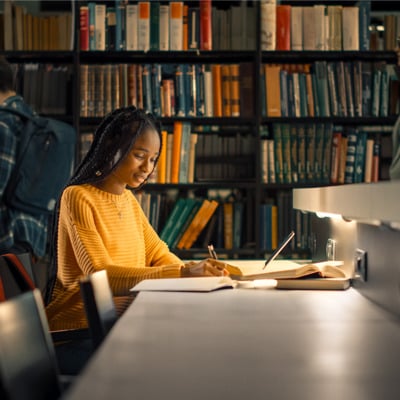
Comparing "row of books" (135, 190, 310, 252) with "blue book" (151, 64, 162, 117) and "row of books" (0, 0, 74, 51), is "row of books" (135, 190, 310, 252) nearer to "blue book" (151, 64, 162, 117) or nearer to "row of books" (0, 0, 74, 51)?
"blue book" (151, 64, 162, 117)

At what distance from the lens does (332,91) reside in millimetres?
4242

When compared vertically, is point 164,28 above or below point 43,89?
above

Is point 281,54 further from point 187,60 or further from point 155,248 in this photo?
point 155,248

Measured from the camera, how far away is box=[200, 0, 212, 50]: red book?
13.7 feet

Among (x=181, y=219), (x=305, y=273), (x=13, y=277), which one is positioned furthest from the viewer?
(x=181, y=219)

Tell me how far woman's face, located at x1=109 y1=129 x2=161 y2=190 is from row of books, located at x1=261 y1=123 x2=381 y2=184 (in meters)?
1.75

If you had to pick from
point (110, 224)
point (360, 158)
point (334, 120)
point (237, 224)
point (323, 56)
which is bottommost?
point (237, 224)

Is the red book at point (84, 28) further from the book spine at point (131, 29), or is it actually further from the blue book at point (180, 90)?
the blue book at point (180, 90)

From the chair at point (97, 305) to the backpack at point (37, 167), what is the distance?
1550 millimetres

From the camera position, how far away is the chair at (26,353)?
3.43ft

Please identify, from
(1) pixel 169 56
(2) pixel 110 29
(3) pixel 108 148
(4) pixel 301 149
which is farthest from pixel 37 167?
(4) pixel 301 149

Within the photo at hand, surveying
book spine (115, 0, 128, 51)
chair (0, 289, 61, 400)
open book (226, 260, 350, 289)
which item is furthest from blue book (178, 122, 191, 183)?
chair (0, 289, 61, 400)

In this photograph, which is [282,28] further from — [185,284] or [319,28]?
[185,284]

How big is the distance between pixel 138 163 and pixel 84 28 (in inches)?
74.4
